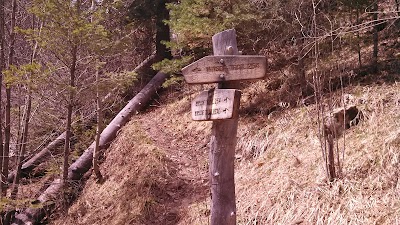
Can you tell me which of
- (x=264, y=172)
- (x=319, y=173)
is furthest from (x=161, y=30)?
(x=319, y=173)

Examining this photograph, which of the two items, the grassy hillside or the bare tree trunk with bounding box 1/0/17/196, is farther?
the bare tree trunk with bounding box 1/0/17/196

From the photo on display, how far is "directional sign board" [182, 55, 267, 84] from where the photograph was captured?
11.4 feet

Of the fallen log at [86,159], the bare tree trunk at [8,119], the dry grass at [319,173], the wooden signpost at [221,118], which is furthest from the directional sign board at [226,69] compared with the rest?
the bare tree trunk at [8,119]

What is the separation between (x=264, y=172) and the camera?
609 cm

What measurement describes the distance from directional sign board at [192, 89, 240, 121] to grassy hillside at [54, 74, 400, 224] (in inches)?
76.7

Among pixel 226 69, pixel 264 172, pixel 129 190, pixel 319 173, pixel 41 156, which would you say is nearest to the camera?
pixel 226 69

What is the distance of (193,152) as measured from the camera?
817 cm

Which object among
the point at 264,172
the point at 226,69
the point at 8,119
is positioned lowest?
the point at 264,172

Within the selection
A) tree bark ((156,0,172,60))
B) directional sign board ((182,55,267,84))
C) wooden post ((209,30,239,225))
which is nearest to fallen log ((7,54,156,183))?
tree bark ((156,0,172,60))

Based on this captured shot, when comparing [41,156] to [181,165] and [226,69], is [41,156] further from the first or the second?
[226,69]

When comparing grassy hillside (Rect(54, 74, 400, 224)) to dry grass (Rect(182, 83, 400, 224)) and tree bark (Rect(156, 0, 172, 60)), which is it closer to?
dry grass (Rect(182, 83, 400, 224))

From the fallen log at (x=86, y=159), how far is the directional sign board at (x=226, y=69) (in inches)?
178

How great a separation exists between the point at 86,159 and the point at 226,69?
6.29 m

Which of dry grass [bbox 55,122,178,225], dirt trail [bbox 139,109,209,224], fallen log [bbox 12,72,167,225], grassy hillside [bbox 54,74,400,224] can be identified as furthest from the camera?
fallen log [bbox 12,72,167,225]
